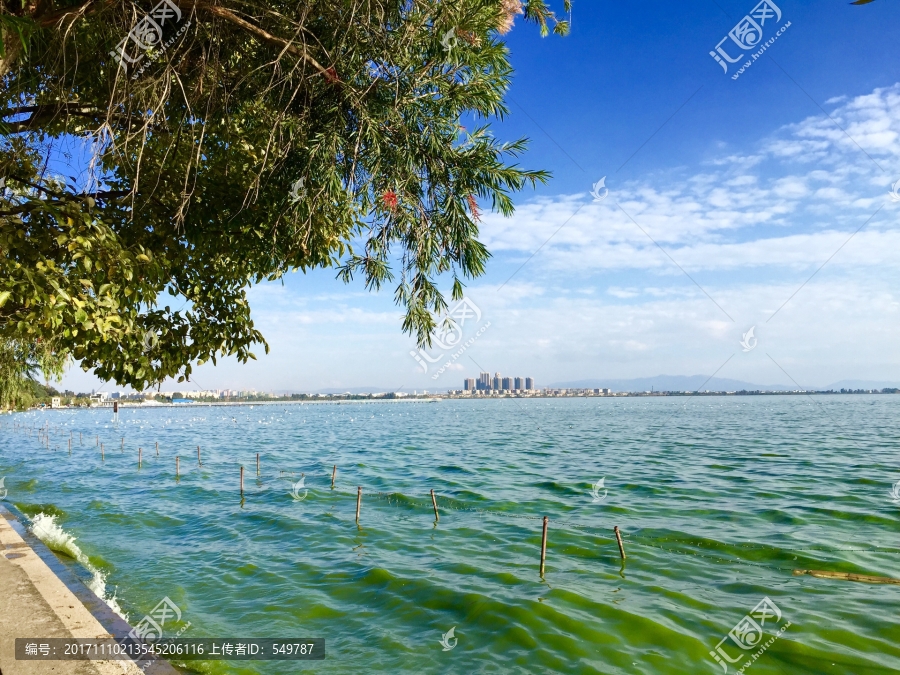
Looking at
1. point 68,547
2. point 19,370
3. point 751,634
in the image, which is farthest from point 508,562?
point 19,370

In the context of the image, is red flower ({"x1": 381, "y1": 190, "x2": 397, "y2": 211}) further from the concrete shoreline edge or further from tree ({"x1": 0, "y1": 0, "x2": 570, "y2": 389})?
the concrete shoreline edge

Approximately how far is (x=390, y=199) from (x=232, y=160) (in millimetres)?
2777

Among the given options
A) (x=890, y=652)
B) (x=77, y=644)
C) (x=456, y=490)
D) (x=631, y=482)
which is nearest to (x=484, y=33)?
(x=77, y=644)

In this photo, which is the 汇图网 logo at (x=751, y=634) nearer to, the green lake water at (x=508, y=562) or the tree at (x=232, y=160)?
the green lake water at (x=508, y=562)

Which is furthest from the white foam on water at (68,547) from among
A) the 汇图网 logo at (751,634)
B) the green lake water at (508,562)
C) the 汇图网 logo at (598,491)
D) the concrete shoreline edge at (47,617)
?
the 汇图网 logo at (598,491)

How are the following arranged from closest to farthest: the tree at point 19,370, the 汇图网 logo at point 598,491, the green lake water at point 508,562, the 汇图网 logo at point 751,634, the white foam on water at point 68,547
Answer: the 汇图网 logo at point 751,634 → the green lake water at point 508,562 → the white foam on water at point 68,547 → the tree at point 19,370 → the 汇图网 logo at point 598,491

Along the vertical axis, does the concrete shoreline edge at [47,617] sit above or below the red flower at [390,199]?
below

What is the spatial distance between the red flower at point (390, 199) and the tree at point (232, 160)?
22 mm

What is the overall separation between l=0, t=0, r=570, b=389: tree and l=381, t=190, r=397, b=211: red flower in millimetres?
22

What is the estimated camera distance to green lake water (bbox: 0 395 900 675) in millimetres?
9578

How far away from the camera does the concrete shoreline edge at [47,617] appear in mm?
5660

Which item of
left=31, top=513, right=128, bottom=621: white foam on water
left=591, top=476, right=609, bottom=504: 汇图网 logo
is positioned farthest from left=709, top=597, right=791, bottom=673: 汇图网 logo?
left=591, top=476, right=609, bottom=504: 汇图网 logo

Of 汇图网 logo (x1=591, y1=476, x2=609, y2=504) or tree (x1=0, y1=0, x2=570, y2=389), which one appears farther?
汇图网 logo (x1=591, y1=476, x2=609, y2=504)

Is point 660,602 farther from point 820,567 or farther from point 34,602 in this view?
point 34,602
